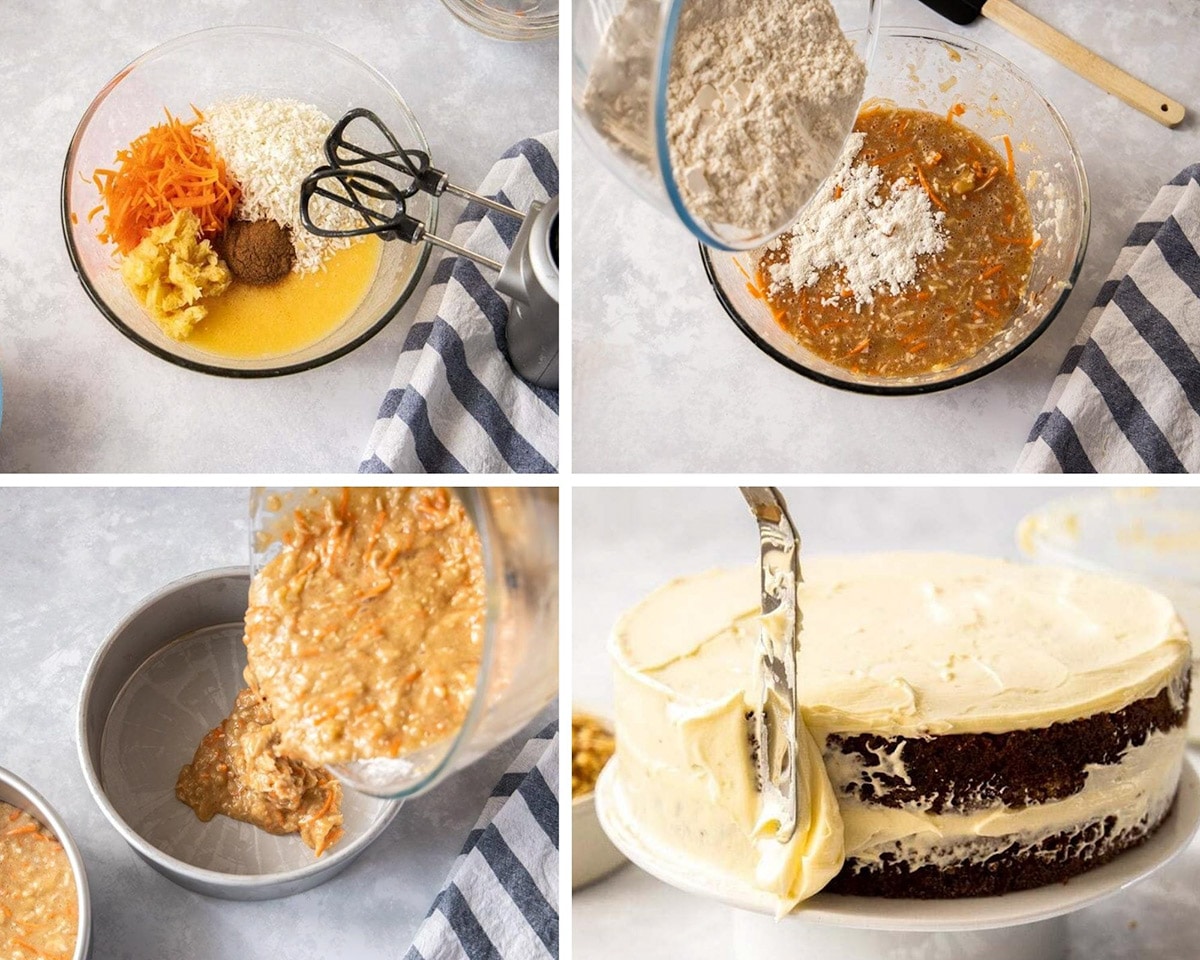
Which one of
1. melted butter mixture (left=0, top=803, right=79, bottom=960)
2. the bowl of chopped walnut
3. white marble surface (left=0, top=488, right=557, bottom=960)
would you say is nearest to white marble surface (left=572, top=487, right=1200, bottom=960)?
the bowl of chopped walnut

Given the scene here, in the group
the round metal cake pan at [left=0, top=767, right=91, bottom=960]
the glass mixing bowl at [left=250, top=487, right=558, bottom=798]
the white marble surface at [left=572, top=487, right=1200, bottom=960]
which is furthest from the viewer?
the white marble surface at [left=572, top=487, right=1200, bottom=960]

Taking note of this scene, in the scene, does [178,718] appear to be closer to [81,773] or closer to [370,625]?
[81,773]

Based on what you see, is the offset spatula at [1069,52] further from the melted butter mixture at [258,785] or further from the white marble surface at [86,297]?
the melted butter mixture at [258,785]

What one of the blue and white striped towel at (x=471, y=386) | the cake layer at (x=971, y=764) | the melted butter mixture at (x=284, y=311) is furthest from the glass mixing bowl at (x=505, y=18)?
the cake layer at (x=971, y=764)

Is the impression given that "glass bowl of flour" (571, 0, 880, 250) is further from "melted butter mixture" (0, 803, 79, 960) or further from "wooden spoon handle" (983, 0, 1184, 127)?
"melted butter mixture" (0, 803, 79, 960)

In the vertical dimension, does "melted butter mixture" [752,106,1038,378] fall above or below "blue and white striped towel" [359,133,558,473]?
above

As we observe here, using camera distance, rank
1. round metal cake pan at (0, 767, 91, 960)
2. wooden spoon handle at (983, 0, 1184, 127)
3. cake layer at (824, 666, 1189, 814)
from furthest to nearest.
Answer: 1. wooden spoon handle at (983, 0, 1184, 127)
2. round metal cake pan at (0, 767, 91, 960)
3. cake layer at (824, 666, 1189, 814)

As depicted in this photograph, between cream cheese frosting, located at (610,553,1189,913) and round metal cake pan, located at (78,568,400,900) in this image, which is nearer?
cream cheese frosting, located at (610,553,1189,913)
